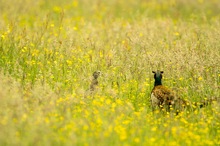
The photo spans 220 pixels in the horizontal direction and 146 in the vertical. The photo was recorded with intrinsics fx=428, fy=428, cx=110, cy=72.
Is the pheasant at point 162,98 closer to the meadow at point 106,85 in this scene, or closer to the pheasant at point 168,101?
the pheasant at point 168,101

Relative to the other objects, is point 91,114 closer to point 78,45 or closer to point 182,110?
point 182,110

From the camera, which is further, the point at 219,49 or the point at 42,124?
the point at 219,49

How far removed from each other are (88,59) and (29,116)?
346 centimetres

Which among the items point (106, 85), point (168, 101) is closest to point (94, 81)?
point (106, 85)

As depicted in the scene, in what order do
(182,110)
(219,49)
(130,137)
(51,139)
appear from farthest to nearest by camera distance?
1. (219,49)
2. (182,110)
3. (130,137)
4. (51,139)

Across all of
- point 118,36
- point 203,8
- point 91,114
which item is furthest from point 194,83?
point 203,8

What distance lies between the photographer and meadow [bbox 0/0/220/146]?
18.6 feet

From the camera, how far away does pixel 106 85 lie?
794cm

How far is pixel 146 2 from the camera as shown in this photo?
664 inches

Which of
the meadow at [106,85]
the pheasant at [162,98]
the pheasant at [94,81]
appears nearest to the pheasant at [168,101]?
the pheasant at [162,98]

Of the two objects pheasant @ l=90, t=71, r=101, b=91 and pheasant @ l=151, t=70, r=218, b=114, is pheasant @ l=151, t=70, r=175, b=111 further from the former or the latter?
pheasant @ l=90, t=71, r=101, b=91

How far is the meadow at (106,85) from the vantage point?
5.66 meters

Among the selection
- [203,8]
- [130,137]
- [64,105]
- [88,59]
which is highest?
[203,8]

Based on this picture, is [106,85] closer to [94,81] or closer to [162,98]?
[94,81]
